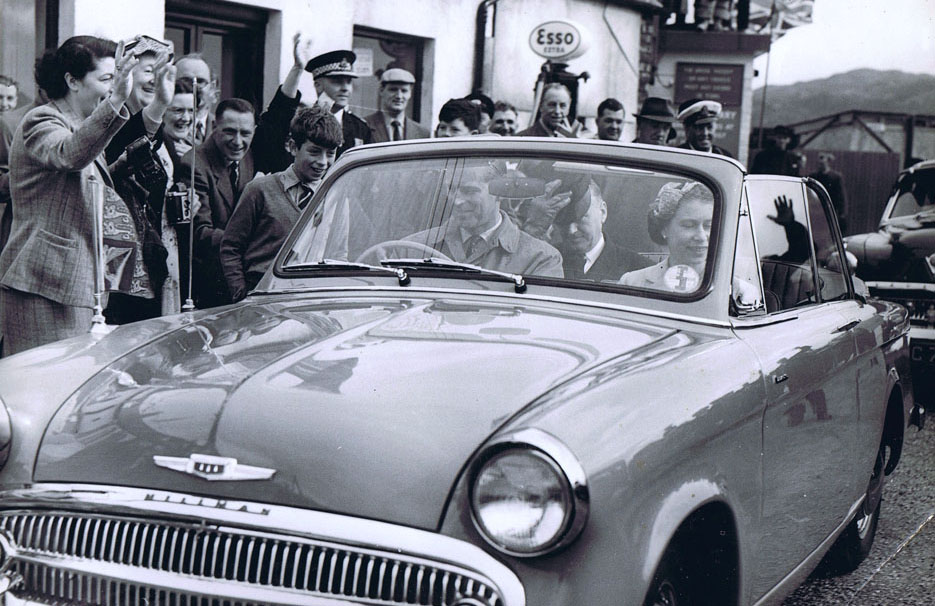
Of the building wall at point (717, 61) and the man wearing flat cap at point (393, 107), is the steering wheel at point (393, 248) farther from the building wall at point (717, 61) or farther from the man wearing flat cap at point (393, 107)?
the building wall at point (717, 61)

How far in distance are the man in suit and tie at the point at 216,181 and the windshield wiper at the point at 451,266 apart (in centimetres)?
244

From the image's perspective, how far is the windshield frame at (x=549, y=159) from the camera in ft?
11.2

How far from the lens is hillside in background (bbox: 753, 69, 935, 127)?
47406 millimetres

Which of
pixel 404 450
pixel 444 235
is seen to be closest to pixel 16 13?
pixel 444 235

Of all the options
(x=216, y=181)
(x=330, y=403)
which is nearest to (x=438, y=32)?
(x=216, y=181)

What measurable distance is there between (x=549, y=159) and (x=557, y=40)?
9.63 metres

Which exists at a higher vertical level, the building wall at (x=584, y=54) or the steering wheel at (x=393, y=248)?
the building wall at (x=584, y=54)

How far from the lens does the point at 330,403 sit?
254cm

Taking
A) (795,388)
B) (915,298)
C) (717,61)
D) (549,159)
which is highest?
(717,61)

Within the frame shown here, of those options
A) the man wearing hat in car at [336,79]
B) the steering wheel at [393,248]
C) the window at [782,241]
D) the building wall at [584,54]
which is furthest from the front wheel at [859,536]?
the building wall at [584,54]

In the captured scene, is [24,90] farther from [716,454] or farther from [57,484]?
[716,454]

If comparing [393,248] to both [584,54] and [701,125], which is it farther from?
[584,54]

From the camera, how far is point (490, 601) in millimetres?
2256

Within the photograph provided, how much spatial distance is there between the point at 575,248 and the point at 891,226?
705 cm
